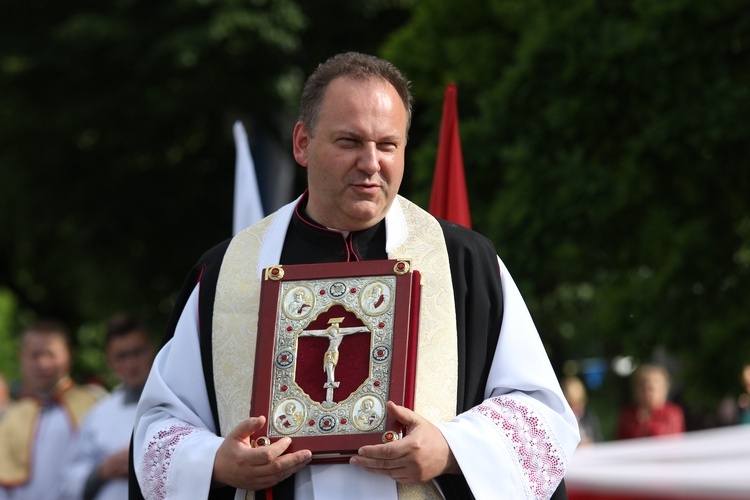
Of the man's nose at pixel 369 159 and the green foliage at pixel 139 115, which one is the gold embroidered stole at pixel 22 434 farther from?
the green foliage at pixel 139 115

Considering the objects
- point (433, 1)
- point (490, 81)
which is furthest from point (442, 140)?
point (433, 1)

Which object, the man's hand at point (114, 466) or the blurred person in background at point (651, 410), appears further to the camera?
the blurred person in background at point (651, 410)

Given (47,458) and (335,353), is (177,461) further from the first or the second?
(47,458)

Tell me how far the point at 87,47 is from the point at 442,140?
10479mm

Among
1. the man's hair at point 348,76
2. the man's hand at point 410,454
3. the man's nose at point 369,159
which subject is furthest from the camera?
the man's hair at point 348,76

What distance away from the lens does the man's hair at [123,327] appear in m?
6.46

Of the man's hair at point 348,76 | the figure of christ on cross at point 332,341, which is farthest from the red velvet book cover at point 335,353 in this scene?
the man's hair at point 348,76

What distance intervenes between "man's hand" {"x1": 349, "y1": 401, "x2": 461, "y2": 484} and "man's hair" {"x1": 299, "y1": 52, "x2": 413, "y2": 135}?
0.77m

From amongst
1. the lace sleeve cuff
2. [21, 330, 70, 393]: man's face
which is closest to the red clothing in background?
[21, 330, 70, 393]: man's face

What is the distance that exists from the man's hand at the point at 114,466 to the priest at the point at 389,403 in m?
2.43

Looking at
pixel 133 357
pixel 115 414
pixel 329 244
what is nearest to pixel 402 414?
pixel 329 244

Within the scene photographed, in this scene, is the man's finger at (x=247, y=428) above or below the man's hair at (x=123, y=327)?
below

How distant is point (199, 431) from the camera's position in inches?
136

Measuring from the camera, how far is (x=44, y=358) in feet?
23.5
